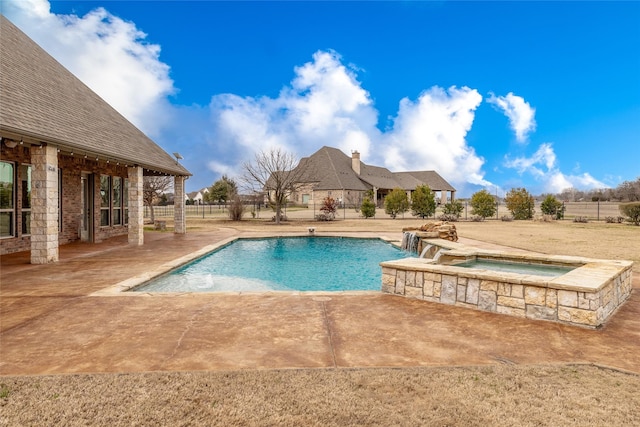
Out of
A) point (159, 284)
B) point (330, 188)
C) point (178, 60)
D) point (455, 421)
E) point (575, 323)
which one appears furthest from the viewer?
point (330, 188)

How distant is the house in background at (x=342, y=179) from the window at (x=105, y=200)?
28.0m

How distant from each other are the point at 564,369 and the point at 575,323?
1.52m

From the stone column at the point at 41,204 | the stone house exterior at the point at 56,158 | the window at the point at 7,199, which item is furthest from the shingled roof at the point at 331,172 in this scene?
the stone column at the point at 41,204

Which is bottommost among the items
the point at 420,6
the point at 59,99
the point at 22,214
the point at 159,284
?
the point at 159,284

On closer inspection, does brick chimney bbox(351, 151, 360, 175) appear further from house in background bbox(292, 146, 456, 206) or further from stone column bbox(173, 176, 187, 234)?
stone column bbox(173, 176, 187, 234)

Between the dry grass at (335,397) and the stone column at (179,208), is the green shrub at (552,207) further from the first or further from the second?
the dry grass at (335,397)

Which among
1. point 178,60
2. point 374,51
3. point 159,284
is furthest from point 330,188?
point 159,284

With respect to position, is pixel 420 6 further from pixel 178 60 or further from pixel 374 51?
pixel 178 60

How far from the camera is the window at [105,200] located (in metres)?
13.9

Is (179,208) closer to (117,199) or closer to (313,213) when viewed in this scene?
(117,199)

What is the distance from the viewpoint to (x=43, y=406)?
2537 millimetres

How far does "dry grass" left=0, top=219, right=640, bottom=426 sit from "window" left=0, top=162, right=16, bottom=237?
9094 mm

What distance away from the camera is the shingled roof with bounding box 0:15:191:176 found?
317 inches

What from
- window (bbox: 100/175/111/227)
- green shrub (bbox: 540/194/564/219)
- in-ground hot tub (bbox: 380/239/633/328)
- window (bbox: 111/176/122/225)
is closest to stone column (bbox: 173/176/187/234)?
window (bbox: 111/176/122/225)
